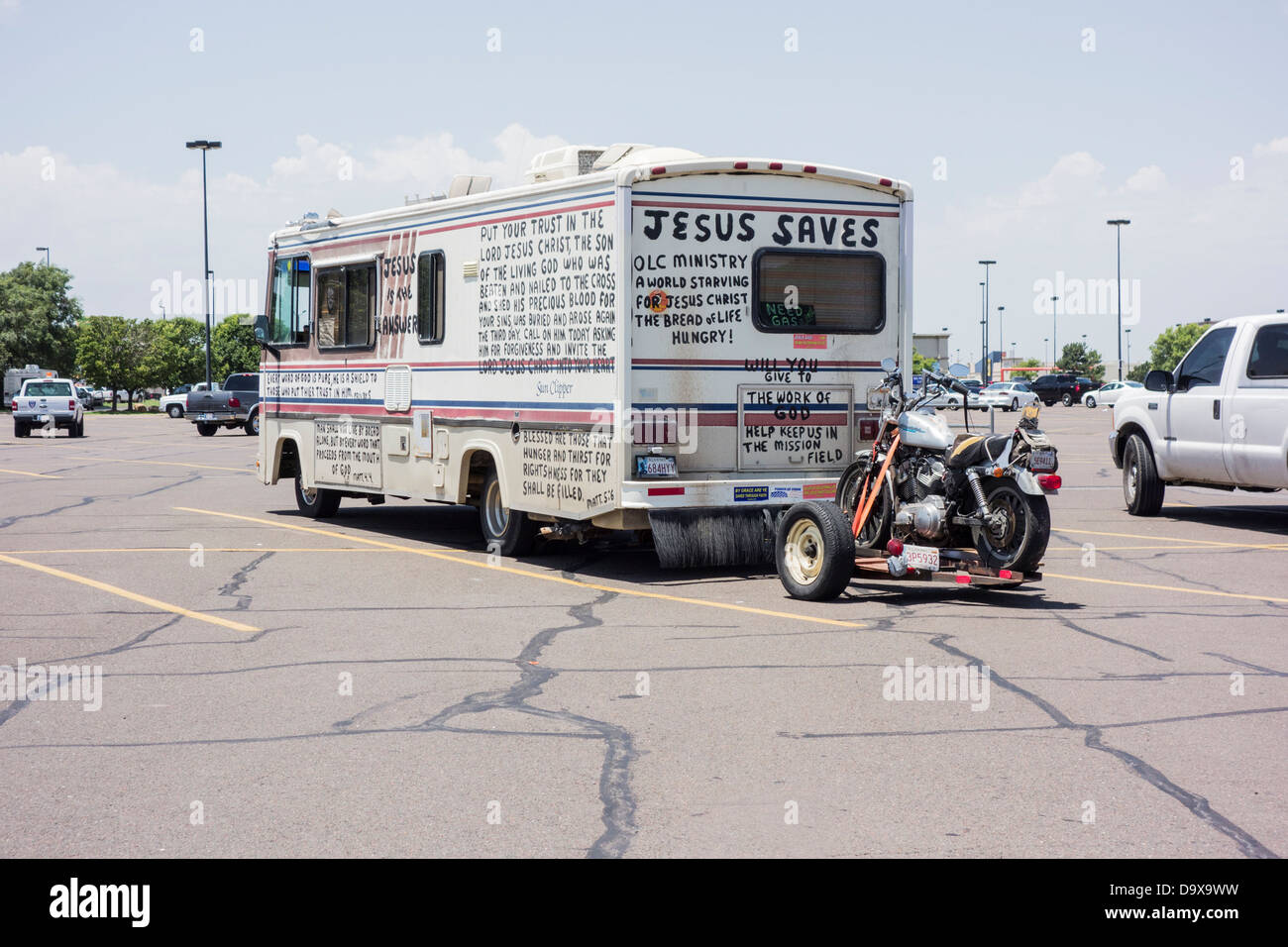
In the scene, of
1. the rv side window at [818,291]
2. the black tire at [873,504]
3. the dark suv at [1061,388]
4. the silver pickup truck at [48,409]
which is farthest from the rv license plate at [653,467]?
the dark suv at [1061,388]

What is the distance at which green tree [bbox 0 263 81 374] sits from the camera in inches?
3693

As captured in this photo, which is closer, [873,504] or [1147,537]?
[873,504]

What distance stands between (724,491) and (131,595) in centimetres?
470

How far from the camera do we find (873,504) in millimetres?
10680

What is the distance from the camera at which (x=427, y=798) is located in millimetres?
5504

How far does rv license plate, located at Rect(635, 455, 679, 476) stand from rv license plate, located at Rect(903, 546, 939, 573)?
6.62ft

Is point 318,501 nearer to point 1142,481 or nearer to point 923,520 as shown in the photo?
point 923,520

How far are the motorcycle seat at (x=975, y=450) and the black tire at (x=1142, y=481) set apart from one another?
6.70 metres

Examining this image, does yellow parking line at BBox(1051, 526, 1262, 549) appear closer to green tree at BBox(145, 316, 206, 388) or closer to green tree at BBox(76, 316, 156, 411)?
green tree at BBox(76, 316, 156, 411)

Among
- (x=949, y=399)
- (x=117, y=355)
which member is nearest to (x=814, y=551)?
(x=949, y=399)

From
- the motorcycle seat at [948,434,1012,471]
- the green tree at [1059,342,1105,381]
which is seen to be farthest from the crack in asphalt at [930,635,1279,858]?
the green tree at [1059,342,1105,381]

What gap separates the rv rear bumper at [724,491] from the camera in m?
11.0

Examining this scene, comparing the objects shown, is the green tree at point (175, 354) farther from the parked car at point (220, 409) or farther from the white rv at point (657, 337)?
the white rv at point (657, 337)
